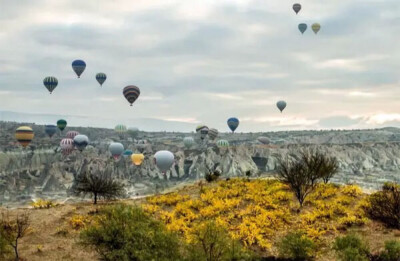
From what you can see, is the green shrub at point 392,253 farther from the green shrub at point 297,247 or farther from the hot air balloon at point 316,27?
the hot air balloon at point 316,27

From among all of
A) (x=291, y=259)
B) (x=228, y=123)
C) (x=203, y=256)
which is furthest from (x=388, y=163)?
(x=203, y=256)

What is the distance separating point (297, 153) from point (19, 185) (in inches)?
3295

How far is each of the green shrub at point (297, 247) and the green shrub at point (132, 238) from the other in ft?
29.8

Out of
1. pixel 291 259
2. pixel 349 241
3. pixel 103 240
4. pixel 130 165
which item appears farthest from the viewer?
pixel 130 165

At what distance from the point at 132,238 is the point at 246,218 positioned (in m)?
15.0

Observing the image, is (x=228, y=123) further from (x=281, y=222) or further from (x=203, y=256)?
(x=203, y=256)

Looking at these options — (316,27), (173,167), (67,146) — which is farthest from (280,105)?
(67,146)

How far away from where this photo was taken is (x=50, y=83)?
96.9m

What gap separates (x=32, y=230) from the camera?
103 ft

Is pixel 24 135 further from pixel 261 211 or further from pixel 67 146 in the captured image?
pixel 261 211

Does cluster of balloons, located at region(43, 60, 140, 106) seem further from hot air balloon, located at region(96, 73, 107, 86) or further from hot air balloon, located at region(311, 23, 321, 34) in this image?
hot air balloon, located at region(311, 23, 321, 34)

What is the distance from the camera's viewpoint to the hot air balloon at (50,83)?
317ft

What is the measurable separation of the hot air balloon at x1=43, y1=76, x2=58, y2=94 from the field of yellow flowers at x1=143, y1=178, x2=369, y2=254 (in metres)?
64.9

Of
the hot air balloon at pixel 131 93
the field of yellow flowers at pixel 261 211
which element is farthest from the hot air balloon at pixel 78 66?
the field of yellow flowers at pixel 261 211
